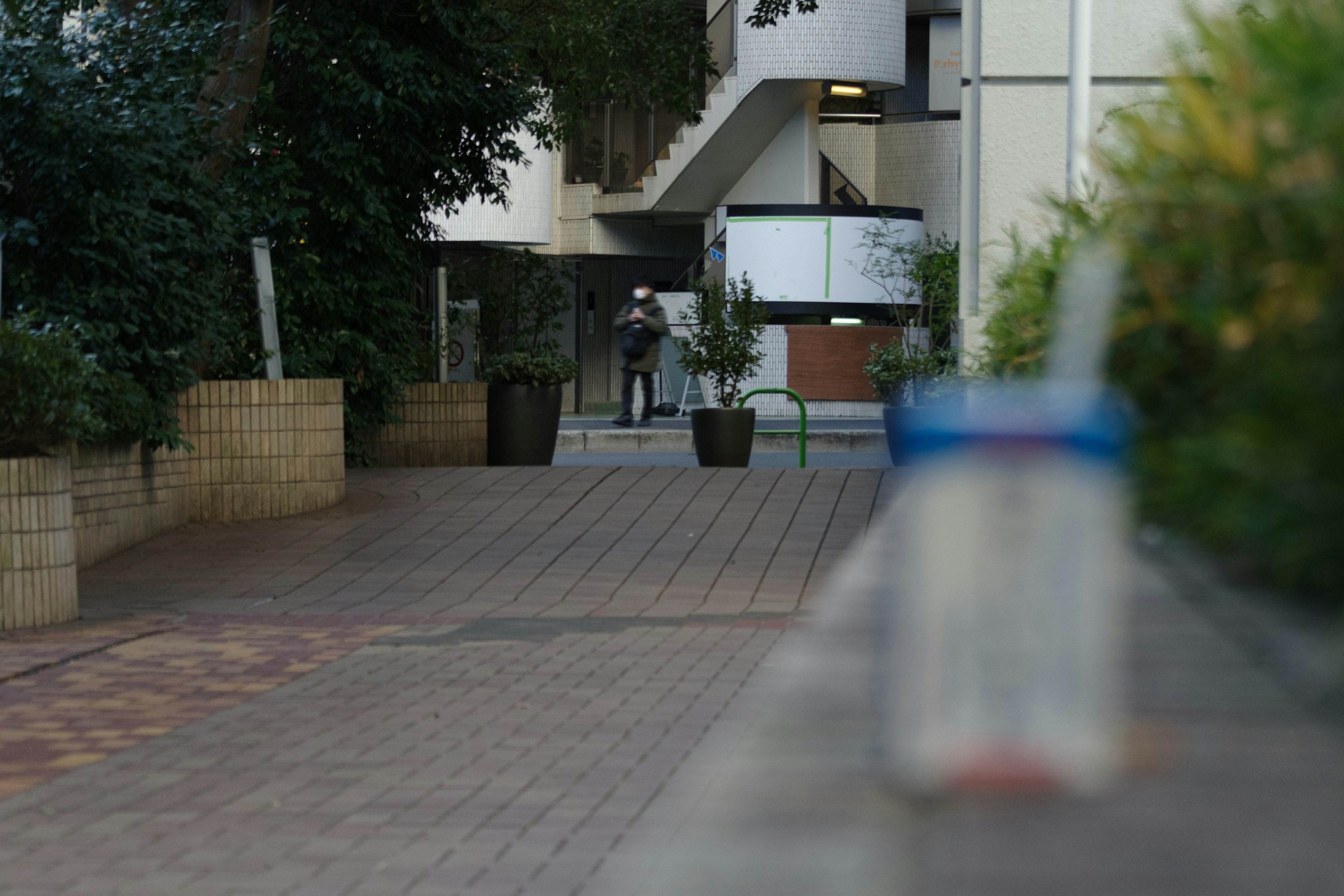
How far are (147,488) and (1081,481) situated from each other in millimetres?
10299

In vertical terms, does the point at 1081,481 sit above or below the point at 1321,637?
above

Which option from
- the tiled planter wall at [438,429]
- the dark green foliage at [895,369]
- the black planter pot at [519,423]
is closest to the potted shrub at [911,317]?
the dark green foliage at [895,369]

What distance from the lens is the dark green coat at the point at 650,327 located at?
19.2 m

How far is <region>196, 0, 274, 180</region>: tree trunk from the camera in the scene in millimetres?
11352

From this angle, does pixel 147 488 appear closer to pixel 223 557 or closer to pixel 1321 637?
pixel 223 557

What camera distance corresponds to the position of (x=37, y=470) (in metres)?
7.80

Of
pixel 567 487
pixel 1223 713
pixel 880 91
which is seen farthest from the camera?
pixel 880 91

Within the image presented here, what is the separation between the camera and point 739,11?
83.3 feet

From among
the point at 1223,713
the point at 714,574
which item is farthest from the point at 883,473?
the point at 1223,713

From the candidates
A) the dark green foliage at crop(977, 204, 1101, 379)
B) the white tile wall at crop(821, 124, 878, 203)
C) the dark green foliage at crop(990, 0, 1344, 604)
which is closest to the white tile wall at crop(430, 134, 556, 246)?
the white tile wall at crop(821, 124, 878, 203)

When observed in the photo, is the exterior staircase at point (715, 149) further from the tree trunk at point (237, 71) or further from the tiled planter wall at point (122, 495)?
the tiled planter wall at point (122, 495)

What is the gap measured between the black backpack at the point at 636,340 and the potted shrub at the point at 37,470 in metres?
11.0

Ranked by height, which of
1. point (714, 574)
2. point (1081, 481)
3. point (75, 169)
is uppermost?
point (75, 169)

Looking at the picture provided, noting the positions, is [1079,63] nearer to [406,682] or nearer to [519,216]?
[406,682]
